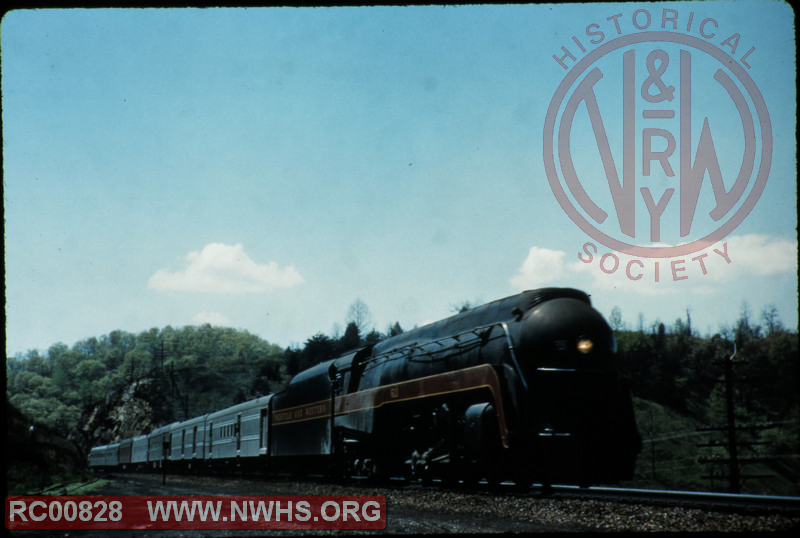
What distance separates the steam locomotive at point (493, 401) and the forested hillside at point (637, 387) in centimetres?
1700

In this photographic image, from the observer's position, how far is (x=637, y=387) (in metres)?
79.9

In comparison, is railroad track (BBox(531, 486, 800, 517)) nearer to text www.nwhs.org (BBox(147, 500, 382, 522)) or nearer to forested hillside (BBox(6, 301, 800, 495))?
text www.nwhs.org (BBox(147, 500, 382, 522))

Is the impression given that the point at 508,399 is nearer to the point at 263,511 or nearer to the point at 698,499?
the point at 698,499

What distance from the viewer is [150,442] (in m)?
48.0

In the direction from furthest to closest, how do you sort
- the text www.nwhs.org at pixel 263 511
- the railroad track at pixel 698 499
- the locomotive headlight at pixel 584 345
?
the locomotive headlight at pixel 584 345 → the text www.nwhs.org at pixel 263 511 → the railroad track at pixel 698 499

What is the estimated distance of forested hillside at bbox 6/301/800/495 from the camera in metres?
56.8

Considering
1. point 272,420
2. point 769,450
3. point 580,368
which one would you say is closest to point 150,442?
point 272,420

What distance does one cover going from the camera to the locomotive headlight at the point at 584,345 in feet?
40.1

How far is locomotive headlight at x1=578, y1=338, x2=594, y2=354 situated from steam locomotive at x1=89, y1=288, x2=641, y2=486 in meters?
0.02

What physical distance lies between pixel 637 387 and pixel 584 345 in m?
73.7

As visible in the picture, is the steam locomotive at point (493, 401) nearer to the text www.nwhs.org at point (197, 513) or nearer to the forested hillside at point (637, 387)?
the text www.nwhs.org at point (197, 513)

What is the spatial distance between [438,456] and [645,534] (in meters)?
7.12

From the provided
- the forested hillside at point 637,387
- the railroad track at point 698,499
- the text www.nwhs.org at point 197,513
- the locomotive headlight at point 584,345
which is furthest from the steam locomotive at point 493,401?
the forested hillside at point 637,387

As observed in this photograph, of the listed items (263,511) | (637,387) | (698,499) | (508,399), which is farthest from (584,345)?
(637,387)
